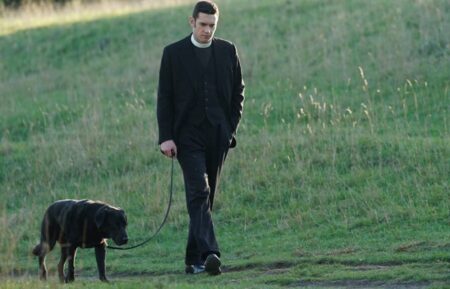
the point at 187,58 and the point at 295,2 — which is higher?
the point at 295,2

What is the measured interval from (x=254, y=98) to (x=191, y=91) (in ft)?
27.9

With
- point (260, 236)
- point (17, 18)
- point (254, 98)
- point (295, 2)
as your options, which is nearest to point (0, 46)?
point (17, 18)

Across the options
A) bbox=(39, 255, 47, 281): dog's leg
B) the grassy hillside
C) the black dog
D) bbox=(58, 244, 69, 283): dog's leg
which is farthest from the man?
bbox=(39, 255, 47, 281): dog's leg

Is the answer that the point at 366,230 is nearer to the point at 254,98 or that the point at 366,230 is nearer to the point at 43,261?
the point at 43,261

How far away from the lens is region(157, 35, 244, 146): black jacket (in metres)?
10.5

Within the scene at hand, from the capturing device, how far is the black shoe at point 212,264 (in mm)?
10383

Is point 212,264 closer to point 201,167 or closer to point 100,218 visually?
point 201,167

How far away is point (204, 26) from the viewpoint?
1028 centimetres

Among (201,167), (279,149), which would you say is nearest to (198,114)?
(201,167)

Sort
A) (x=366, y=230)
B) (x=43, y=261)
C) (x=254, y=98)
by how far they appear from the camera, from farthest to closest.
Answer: (x=254, y=98) < (x=366, y=230) < (x=43, y=261)

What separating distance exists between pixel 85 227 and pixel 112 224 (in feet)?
0.81

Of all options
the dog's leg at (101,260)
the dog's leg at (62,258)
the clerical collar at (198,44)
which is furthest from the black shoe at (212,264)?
the clerical collar at (198,44)

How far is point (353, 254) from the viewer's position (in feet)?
36.9

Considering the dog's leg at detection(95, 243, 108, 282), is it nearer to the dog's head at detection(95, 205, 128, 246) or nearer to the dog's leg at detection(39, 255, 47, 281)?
the dog's head at detection(95, 205, 128, 246)
